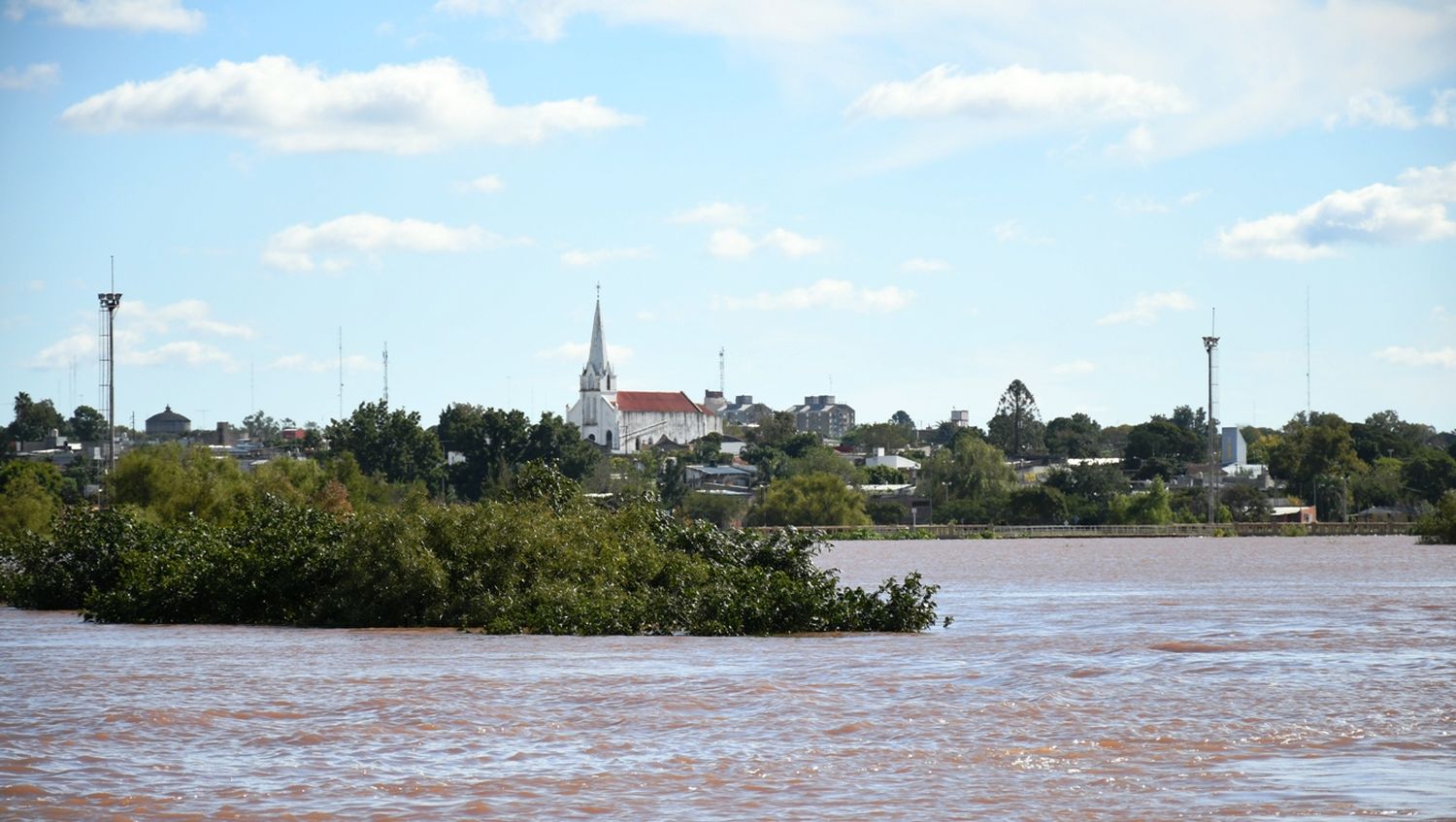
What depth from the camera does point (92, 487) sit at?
407 ft

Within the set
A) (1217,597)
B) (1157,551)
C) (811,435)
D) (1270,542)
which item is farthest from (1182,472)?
(1217,597)

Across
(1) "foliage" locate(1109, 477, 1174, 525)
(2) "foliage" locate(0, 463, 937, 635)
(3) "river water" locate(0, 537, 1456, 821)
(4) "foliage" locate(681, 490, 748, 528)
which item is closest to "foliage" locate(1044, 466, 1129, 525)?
(1) "foliage" locate(1109, 477, 1174, 525)

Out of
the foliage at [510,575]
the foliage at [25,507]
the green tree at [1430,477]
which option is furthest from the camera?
the green tree at [1430,477]

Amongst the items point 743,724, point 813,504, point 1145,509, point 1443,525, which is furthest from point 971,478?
point 743,724

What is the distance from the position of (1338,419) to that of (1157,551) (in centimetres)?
8049

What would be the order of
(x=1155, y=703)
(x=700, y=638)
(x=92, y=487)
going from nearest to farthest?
(x=1155, y=703) → (x=700, y=638) → (x=92, y=487)

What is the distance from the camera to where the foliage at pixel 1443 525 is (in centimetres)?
8494

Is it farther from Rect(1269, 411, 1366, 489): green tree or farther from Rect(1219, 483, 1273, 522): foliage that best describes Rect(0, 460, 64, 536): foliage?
Rect(1269, 411, 1366, 489): green tree

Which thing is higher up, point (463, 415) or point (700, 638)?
Answer: point (463, 415)

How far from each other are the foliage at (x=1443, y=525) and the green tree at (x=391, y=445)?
254 feet

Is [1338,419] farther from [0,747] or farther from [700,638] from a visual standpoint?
[0,747]

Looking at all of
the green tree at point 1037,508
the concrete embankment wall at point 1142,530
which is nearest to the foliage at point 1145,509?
the concrete embankment wall at point 1142,530

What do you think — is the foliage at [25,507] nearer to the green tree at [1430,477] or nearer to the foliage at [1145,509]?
the foliage at [1145,509]

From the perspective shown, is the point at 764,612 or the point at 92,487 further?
the point at 92,487
